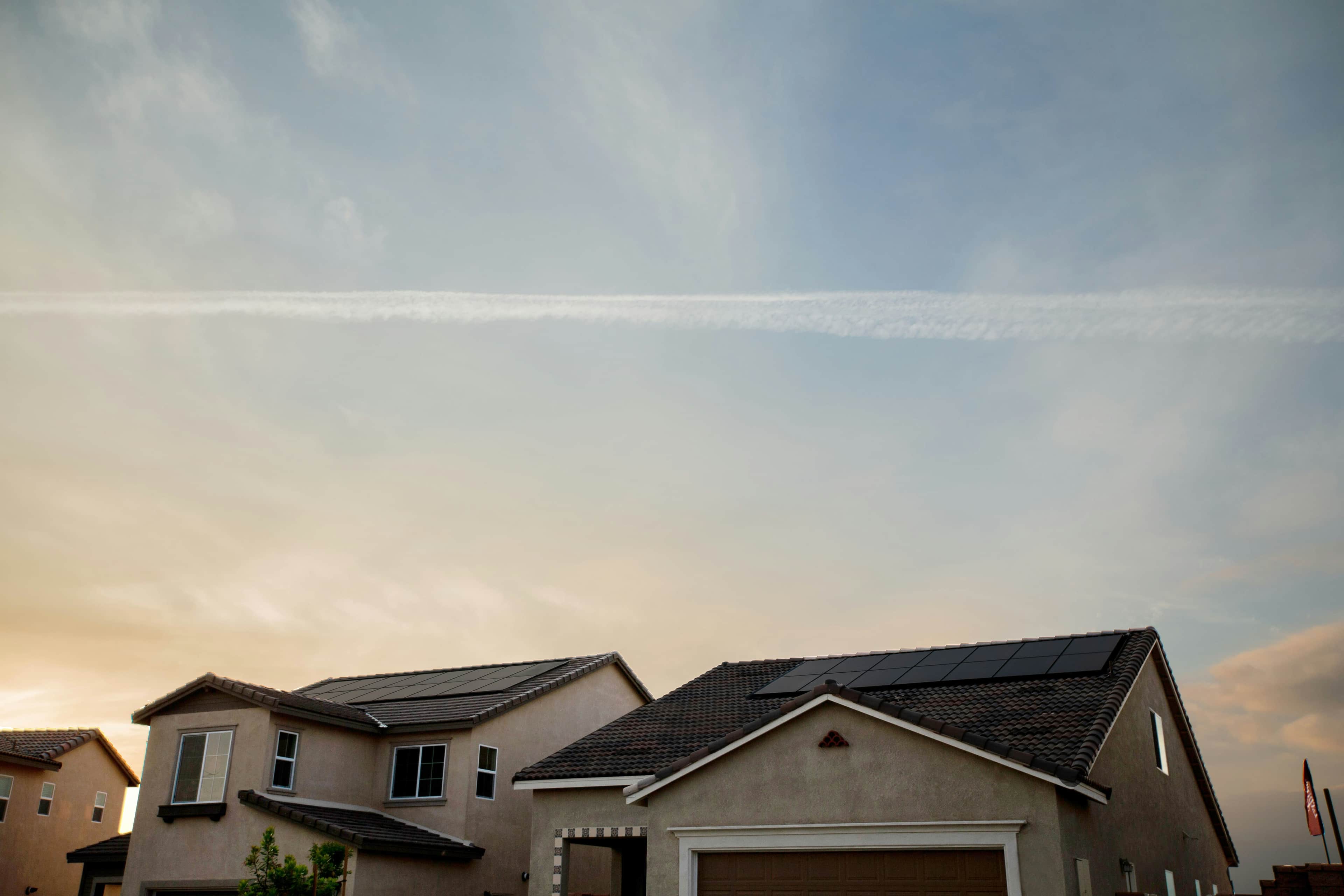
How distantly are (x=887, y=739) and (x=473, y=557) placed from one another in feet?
52.5

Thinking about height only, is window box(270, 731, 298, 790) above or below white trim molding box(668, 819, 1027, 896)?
above

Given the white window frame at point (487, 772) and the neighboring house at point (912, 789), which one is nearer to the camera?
the neighboring house at point (912, 789)

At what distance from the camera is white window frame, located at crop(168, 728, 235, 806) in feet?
71.6

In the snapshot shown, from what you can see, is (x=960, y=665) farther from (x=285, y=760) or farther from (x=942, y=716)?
(x=285, y=760)

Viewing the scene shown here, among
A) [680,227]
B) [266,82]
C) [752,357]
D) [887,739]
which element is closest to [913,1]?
[680,227]

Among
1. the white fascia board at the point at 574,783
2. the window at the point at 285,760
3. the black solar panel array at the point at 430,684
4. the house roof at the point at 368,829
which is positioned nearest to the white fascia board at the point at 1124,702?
the white fascia board at the point at 574,783

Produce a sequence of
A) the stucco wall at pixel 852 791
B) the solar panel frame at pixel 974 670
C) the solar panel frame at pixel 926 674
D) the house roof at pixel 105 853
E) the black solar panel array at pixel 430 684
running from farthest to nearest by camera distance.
Answer: the black solar panel array at pixel 430 684 < the house roof at pixel 105 853 < the solar panel frame at pixel 926 674 < the solar panel frame at pixel 974 670 < the stucco wall at pixel 852 791

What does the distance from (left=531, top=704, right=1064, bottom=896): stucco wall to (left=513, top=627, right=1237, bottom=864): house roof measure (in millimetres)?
336

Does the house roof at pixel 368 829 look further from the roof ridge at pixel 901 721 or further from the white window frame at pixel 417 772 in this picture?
the roof ridge at pixel 901 721

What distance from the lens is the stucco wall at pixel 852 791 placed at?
13734mm

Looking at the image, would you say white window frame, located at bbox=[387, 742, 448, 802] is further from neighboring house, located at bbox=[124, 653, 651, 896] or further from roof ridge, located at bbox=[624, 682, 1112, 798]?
roof ridge, located at bbox=[624, 682, 1112, 798]

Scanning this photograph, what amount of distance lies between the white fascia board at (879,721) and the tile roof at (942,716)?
0.95 ft

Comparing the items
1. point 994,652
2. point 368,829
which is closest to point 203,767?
point 368,829

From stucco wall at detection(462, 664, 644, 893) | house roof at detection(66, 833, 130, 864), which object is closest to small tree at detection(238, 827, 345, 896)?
stucco wall at detection(462, 664, 644, 893)
